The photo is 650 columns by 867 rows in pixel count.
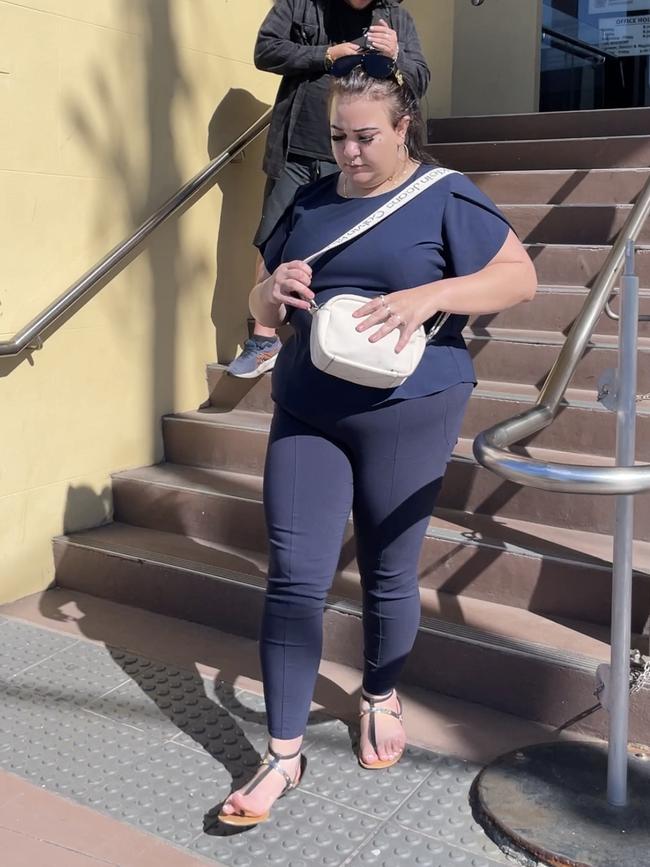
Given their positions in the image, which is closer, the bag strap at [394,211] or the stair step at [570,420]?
the bag strap at [394,211]

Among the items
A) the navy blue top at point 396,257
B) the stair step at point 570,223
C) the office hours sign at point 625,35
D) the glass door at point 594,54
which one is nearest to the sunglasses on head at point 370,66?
the navy blue top at point 396,257

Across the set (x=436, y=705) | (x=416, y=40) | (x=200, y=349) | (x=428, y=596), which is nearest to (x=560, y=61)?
(x=416, y=40)

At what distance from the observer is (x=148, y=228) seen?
3859 millimetres

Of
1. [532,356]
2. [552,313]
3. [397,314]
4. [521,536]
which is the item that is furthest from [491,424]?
[397,314]

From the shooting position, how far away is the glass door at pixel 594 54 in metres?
6.16

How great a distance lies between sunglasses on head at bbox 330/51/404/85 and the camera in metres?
2.15

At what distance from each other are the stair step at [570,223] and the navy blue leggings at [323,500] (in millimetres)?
2318

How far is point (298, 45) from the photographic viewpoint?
3.70 meters

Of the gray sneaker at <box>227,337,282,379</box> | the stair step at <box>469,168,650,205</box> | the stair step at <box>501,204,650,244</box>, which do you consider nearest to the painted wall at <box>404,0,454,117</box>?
the stair step at <box>469,168,650,205</box>

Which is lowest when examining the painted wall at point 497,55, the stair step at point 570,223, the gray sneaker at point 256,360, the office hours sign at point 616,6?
the gray sneaker at point 256,360

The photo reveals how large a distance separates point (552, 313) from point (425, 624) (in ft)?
5.34

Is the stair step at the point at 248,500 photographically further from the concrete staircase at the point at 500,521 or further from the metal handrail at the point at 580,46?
the metal handrail at the point at 580,46

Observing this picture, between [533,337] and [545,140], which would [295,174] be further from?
[545,140]

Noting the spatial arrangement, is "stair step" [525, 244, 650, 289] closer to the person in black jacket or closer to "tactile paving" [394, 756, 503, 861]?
the person in black jacket
